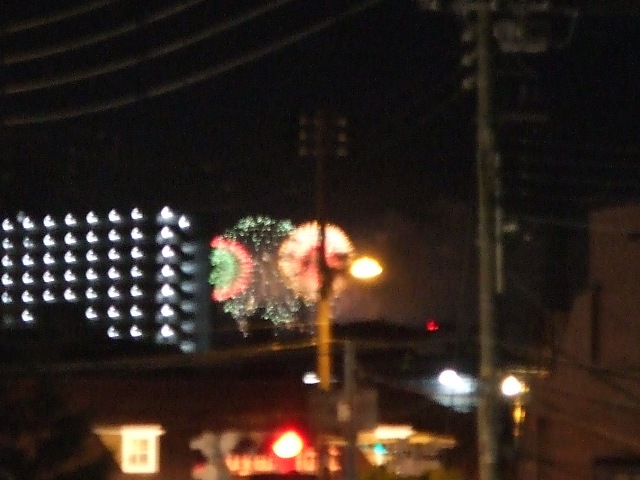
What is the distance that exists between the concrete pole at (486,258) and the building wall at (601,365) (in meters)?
9.96

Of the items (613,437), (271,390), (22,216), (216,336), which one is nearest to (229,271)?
(271,390)

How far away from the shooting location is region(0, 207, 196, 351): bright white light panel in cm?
13225

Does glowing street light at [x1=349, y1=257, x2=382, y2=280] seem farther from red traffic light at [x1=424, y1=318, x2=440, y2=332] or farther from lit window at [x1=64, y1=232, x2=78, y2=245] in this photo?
lit window at [x1=64, y1=232, x2=78, y2=245]

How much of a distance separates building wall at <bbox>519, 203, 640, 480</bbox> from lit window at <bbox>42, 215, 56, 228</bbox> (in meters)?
110

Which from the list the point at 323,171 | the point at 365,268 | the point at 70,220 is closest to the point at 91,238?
the point at 70,220

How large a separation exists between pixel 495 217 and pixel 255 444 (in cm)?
1353

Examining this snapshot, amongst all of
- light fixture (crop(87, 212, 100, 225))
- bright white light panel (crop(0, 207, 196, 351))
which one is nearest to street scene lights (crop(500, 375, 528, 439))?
bright white light panel (crop(0, 207, 196, 351))

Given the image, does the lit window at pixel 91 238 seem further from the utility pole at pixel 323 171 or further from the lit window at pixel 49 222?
the utility pole at pixel 323 171

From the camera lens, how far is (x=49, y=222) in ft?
439

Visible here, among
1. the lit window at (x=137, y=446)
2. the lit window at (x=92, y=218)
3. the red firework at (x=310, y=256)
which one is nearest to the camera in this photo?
the red firework at (x=310, y=256)

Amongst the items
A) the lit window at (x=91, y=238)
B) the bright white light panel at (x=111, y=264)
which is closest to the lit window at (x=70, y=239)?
the bright white light panel at (x=111, y=264)

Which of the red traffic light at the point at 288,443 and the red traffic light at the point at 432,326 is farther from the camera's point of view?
the red traffic light at the point at 432,326

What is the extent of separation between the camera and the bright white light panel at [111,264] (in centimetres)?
13225

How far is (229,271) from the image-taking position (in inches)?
2084
